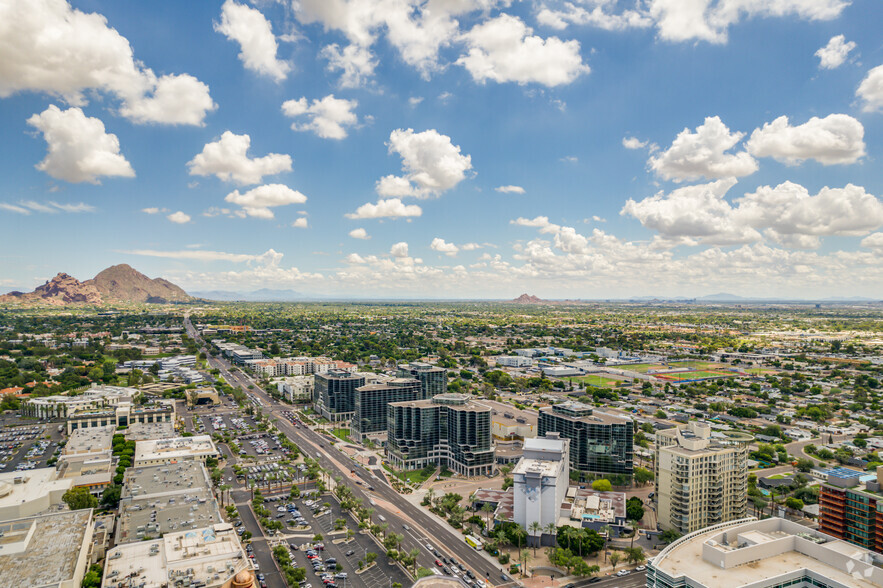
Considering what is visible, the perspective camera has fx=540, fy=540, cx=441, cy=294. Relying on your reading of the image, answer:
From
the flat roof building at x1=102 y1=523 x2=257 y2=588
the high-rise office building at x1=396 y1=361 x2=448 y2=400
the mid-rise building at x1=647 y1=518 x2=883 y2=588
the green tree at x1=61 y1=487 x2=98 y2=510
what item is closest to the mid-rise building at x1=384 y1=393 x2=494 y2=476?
the high-rise office building at x1=396 y1=361 x2=448 y2=400

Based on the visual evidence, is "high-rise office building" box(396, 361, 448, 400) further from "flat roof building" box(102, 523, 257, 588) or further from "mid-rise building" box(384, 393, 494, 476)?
"flat roof building" box(102, 523, 257, 588)

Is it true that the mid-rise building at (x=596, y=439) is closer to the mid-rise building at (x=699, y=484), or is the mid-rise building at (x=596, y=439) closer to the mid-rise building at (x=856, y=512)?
the mid-rise building at (x=699, y=484)

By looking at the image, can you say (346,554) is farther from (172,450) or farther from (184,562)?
(172,450)

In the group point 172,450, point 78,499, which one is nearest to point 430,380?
point 172,450

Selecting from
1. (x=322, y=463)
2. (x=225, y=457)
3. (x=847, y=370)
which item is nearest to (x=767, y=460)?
(x=322, y=463)

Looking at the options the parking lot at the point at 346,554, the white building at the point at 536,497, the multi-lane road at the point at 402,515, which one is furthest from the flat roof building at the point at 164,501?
the white building at the point at 536,497
